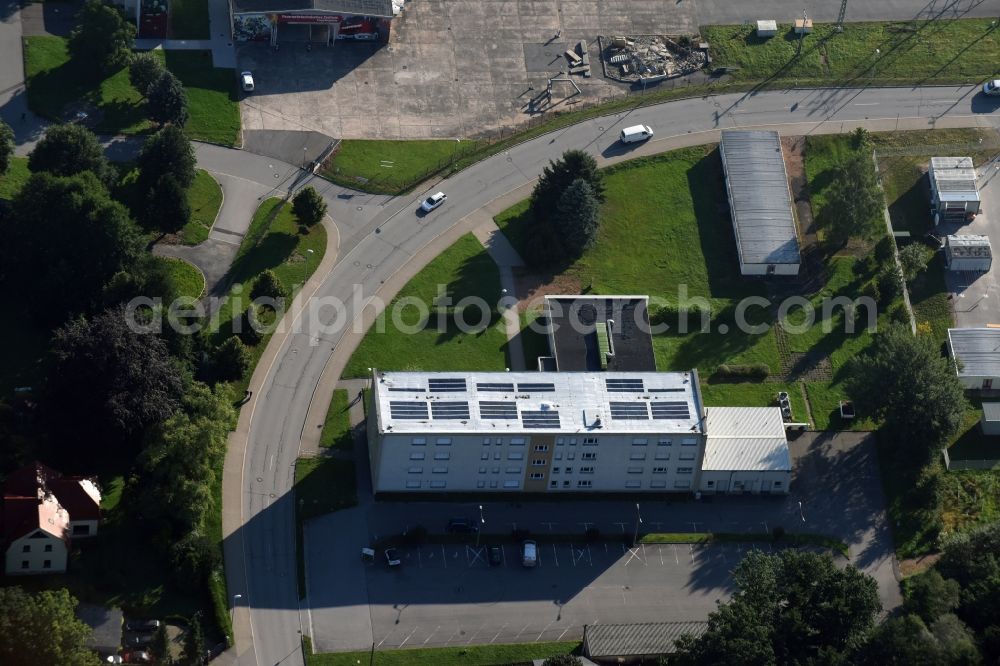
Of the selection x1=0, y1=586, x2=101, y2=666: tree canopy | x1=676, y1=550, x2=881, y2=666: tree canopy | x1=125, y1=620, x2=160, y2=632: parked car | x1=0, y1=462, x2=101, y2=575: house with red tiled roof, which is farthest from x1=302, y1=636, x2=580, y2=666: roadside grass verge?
x1=0, y1=462, x2=101, y2=575: house with red tiled roof

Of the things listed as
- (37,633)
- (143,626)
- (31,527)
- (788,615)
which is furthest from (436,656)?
(31,527)

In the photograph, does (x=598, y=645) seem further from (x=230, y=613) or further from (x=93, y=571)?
(x=93, y=571)

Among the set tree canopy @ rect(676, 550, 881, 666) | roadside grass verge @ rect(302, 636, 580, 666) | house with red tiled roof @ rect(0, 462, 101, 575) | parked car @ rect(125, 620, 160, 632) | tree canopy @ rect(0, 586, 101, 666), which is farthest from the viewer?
roadside grass verge @ rect(302, 636, 580, 666)

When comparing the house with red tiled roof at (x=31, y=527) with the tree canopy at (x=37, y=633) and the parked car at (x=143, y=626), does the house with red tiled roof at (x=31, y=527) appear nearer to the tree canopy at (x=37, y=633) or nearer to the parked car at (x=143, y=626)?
the parked car at (x=143, y=626)

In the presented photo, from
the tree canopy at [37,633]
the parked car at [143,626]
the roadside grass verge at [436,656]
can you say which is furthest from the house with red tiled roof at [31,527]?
the roadside grass verge at [436,656]

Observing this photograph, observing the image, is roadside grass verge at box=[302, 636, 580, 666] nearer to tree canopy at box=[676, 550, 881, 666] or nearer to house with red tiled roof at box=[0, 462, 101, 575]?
tree canopy at box=[676, 550, 881, 666]

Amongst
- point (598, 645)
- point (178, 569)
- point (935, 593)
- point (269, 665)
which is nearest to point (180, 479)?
point (178, 569)

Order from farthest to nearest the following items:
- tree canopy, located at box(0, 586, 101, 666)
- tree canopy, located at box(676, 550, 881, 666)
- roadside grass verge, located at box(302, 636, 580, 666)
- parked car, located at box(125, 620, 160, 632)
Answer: roadside grass verge, located at box(302, 636, 580, 666)
parked car, located at box(125, 620, 160, 632)
tree canopy, located at box(676, 550, 881, 666)
tree canopy, located at box(0, 586, 101, 666)
